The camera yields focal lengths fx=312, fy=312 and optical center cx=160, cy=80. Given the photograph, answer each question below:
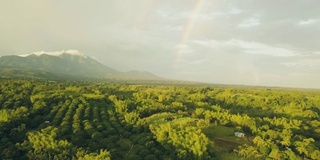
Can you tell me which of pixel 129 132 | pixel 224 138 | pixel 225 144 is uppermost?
pixel 129 132

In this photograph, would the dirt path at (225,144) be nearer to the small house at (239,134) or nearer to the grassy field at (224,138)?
the grassy field at (224,138)

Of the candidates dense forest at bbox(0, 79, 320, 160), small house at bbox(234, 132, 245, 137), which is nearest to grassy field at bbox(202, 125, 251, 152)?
dense forest at bbox(0, 79, 320, 160)

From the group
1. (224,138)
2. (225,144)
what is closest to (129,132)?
(225,144)

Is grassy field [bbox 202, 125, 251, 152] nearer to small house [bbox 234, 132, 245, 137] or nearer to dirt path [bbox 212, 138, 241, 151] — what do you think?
dirt path [bbox 212, 138, 241, 151]

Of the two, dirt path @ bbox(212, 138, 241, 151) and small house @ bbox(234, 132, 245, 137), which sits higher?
small house @ bbox(234, 132, 245, 137)

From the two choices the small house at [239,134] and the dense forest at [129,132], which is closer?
the dense forest at [129,132]

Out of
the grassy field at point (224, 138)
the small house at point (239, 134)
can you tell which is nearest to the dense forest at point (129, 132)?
the grassy field at point (224, 138)

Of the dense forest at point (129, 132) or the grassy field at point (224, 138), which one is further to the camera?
the grassy field at point (224, 138)

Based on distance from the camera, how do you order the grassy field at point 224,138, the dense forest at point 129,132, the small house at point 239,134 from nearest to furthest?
the dense forest at point 129,132 < the grassy field at point 224,138 < the small house at point 239,134

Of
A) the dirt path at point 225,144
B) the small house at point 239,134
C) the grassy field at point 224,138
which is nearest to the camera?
the dirt path at point 225,144

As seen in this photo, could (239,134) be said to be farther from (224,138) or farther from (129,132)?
(129,132)

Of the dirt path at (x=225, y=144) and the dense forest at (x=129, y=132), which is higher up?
the dense forest at (x=129, y=132)

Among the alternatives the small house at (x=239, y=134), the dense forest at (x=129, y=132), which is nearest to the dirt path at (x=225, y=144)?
the dense forest at (x=129, y=132)
